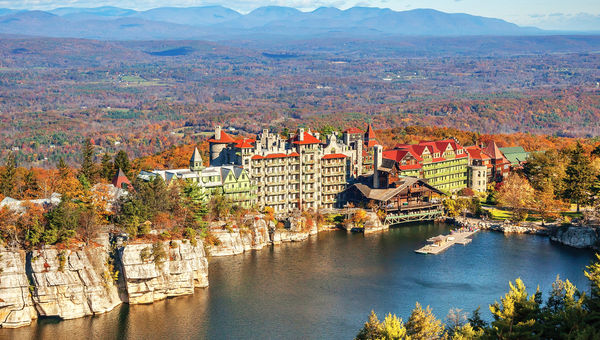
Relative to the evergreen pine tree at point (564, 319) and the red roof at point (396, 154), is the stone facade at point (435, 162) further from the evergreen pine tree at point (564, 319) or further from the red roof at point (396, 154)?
the evergreen pine tree at point (564, 319)

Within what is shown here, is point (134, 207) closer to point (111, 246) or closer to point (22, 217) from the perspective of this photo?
point (111, 246)

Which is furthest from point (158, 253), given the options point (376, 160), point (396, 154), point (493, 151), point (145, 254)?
point (493, 151)

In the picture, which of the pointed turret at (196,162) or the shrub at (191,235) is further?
the pointed turret at (196,162)

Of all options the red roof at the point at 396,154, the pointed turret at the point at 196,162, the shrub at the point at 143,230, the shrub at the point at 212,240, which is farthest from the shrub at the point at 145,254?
the red roof at the point at 396,154

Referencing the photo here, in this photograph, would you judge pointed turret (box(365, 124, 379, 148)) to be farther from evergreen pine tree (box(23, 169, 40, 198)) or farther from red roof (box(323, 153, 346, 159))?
evergreen pine tree (box(23, 169, 40, 198))

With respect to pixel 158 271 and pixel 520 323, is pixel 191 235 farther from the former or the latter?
pixel 520 323

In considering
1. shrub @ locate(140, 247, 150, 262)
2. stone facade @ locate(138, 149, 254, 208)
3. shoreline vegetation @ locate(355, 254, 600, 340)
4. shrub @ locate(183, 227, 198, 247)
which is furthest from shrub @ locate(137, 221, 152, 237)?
shoreline vegetation @ locate(355, 254, 600, 340)

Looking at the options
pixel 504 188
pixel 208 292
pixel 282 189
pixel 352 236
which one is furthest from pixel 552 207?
pixel 208 292
